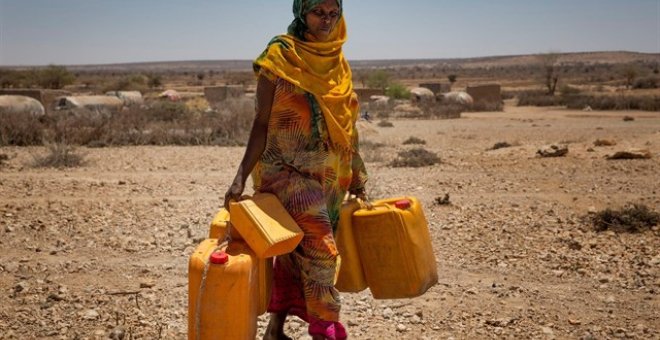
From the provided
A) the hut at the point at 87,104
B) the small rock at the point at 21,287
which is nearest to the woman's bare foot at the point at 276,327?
the small rock at the point at 21,287

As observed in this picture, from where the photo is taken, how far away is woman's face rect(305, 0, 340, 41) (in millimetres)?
2502

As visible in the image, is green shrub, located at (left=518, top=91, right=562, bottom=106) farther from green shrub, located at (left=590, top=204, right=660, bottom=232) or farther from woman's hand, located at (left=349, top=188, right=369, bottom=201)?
woman's hand, located at (left=349, top=188, right=369, bottom=201)

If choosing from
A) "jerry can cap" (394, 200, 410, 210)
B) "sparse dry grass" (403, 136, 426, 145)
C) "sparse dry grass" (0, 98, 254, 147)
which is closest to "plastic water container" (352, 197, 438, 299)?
"jerry can cap" (394, 200, 410, 210)

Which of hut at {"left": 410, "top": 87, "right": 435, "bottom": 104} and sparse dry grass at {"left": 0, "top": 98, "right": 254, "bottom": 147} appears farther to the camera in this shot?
hut at {"left": 410, "top": 87, "right": 435, "bottom": 104}

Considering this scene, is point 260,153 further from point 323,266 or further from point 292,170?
point 323,266

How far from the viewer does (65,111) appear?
48.6 ft

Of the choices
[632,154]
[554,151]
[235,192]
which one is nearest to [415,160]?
[554,151]

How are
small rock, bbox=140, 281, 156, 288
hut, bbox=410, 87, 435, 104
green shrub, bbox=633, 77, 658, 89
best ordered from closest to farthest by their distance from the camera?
small rock, bbox=140, 281, 156, 288
hut, bbox=410, 87, 435, 104
green shrub, bbox=633, 77, 658, 89

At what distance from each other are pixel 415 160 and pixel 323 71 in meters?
6.81

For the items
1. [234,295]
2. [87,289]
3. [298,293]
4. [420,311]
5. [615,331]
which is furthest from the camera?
[87,289]

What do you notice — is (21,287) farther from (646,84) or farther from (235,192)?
(646,84)

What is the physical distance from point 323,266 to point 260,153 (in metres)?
0.50

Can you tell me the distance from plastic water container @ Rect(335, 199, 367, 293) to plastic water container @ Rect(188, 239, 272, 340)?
66 centimetres

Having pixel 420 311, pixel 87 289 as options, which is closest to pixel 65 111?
pixel 87 289
